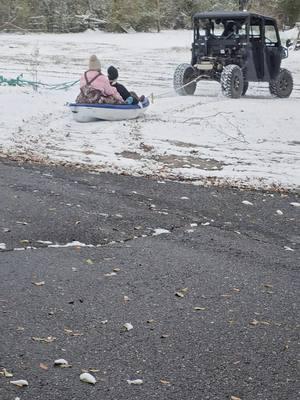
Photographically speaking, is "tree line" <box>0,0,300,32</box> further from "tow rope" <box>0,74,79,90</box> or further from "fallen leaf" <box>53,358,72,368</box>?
"fallen leaf" <box>53,358,72,368</box>

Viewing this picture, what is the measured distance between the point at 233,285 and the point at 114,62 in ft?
67.8

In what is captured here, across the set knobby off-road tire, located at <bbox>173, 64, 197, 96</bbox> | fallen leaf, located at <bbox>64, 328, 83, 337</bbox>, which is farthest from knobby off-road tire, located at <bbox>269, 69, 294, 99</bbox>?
fallen leaf, located at <bbox>64, 328, 83, 337</bbox>

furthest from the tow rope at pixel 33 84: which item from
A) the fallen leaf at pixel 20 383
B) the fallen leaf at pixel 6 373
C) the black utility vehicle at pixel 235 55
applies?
the fallen leaf at pixel 20 383

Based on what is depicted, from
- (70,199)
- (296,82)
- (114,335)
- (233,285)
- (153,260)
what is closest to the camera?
(114,335)

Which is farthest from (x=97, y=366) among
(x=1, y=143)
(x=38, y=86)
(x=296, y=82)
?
(x=296, y=82)

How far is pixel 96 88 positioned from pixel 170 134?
2386mm

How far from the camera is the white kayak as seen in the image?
1372cm

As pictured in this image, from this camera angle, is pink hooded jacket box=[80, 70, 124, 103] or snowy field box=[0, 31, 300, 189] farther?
pink hooded jacket box=[80, 70, 124, 103]

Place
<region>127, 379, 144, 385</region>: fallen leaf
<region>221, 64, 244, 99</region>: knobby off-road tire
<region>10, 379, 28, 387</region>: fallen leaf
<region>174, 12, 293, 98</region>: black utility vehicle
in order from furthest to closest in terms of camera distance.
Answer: <region>174, 12, 293, 98</region>: black utility vehicle → <region>221, 64, 244, 99</region>: knobby off-road tire → <region>127, 379, 144, 385</region>: fallen leaf → <region>10, 379, 28, 387</region>: fallen leaf

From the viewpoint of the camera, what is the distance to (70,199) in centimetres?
A: 731

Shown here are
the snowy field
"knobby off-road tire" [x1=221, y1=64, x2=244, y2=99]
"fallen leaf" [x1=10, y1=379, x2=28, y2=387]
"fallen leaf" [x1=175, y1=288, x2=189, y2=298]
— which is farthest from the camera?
"knobby off-road tire" [x1=221, y1=64, x2=244, y2=99]

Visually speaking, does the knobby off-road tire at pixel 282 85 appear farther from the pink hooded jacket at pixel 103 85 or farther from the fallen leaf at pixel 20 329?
the fallen leaf at pixel 20 329

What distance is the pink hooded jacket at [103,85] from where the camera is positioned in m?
14.0

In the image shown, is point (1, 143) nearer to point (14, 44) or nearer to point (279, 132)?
point (279, 132)
